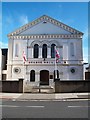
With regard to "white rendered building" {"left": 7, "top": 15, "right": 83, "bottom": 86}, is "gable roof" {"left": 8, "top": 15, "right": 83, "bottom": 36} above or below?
above

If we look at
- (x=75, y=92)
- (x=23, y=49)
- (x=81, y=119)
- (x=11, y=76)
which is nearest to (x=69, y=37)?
(x=23, y=49)

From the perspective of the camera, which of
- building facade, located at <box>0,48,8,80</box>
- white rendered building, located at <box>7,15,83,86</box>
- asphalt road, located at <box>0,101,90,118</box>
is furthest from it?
building facade, located at <box>0,48,8,80</box>

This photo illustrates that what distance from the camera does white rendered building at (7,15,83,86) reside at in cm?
3944

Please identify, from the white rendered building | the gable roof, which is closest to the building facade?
the white rendered building

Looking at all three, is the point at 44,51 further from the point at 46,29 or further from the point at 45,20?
the point at 45,20

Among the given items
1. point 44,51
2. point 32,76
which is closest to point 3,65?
point 32,76

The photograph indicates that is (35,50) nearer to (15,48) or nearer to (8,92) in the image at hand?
(15,48)

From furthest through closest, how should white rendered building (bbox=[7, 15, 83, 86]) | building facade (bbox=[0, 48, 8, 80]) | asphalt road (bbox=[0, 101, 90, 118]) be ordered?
building facade (bbox=[0, 48, 8, 80]) < white rendered building (bbox=[7, 15, 83, 86]) < asphalt road (bbox=[0, 101, 90, 118])

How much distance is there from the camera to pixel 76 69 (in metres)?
39.6

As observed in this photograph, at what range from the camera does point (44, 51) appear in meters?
40.2

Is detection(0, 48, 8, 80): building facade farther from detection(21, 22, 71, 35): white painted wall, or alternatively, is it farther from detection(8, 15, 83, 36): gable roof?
detection(21, 22, 71, 35): white painted wall

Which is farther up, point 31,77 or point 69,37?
point 69,37

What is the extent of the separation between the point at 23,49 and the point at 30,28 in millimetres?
4082

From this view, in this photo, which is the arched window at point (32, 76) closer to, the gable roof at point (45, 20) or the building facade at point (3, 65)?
the building facade at point (3, 65)
